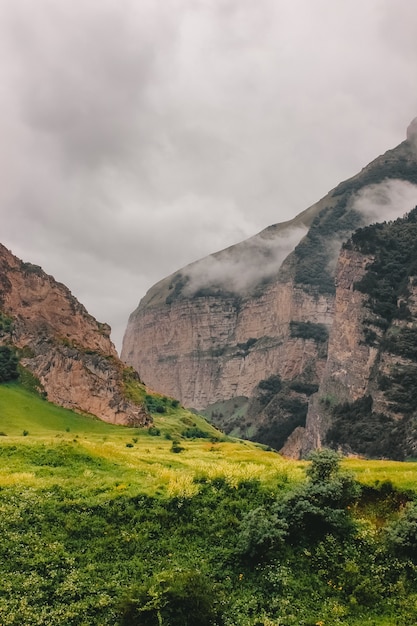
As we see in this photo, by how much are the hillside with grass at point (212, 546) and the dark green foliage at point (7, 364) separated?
76328mm

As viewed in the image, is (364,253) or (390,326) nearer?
(390,326)

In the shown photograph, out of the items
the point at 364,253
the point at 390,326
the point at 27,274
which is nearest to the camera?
the point at 27,274

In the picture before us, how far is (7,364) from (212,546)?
87249 mm

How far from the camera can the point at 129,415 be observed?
348ft

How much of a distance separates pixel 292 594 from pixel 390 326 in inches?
5926

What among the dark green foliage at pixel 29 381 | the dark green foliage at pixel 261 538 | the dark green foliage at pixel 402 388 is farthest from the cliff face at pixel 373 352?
the dark green foliage at pixel 261 538

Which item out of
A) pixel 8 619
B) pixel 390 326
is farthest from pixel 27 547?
pixel 390 326

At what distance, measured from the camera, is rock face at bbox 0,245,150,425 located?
10756 centimetres

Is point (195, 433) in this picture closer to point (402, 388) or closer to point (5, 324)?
point (5, 324)

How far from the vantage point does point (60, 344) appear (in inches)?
4532

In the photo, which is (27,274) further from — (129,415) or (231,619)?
(231,619)

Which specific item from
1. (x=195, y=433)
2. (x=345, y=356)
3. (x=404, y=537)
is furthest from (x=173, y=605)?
(x=345, y=356)

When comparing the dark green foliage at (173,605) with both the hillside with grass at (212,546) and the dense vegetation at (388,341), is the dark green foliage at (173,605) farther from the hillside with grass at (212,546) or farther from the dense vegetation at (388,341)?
the dense vegetation at (388,341)

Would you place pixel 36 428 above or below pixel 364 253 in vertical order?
below
